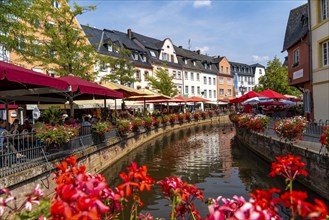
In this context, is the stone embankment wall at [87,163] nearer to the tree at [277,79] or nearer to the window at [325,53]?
the window at [325,53]

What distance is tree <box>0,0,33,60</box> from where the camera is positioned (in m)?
9.42

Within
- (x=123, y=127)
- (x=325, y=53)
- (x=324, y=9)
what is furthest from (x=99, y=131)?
(x=324, y=9)

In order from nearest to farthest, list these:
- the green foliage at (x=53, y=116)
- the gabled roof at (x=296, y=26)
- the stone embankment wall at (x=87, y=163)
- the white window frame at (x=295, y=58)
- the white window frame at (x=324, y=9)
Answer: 1. the stone embankment wall at (x=87, y=163)
2. the green foliage at (x=53, y=116)
3. the white window frame at (x=324, y=9)
4. the gabled roof at (x=296, y=26)
5. the white window frame at (x=295, y=58)

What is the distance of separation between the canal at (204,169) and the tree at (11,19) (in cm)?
595

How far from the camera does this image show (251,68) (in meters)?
82.2

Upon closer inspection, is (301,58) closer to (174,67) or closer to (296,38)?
(296,38)

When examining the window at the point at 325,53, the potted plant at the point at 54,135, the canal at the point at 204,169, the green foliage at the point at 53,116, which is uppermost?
the window at the point at 325,53

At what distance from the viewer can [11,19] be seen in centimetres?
995

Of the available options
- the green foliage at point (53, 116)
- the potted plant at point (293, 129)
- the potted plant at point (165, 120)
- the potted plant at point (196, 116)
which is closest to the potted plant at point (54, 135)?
the green foliage at point (53, 116)

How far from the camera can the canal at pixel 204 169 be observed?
8937 mm

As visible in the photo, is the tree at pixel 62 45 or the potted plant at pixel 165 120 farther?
the potted plant at pixel 165 120

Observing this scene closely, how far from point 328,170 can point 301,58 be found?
13705mm

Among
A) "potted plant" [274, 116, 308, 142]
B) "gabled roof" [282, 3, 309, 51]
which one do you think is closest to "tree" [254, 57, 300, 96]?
"gabled roof" [282, 3, 309, 51]

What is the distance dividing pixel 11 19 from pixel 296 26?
18.8 metres
